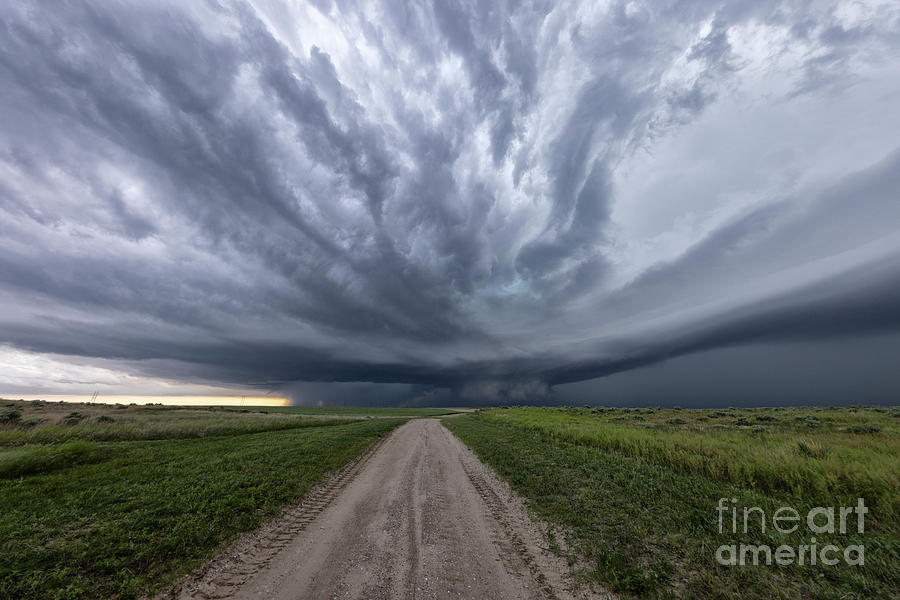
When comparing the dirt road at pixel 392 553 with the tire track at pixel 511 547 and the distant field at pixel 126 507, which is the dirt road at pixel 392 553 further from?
the distant field at pixel 126 507

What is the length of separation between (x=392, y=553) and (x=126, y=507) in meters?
9.98

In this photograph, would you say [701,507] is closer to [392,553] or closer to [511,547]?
[511,547]

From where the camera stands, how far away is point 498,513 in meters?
11.3

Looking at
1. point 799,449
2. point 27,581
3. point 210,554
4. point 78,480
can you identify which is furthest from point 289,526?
point 799,449

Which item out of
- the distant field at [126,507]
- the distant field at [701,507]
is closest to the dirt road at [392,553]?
the distant field at [126,507]

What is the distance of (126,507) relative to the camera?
10836 mm

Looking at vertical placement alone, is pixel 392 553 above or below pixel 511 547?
above

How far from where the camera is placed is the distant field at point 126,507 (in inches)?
281

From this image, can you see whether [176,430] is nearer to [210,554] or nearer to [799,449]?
[210,554]

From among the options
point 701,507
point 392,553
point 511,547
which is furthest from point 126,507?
point 701,507

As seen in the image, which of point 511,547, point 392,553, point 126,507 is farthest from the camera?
point 126,507

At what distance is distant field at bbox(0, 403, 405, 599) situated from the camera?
7.13 metres

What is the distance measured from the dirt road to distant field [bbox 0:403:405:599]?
3.90 ft

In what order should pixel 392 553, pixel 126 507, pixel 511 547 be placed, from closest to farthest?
pixel 392 553 → pixel 511 547 → pixel 126 507
